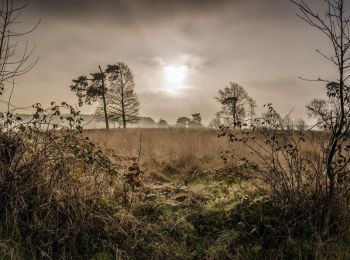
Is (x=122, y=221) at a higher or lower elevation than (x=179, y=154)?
lower

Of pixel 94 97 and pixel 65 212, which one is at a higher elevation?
pixel 94 97

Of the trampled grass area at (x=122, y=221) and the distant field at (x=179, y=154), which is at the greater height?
the distant field at (x=179, y=154)

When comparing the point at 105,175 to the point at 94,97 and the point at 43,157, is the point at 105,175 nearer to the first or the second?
the point at 43,157

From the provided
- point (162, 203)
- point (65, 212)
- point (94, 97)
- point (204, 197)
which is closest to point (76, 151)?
point (65, 212)

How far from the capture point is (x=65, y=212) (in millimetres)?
4703

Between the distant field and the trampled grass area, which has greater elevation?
the distant field

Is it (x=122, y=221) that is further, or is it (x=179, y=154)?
(x=179, y=154)

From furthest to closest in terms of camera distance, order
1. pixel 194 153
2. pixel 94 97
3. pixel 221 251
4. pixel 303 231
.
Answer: pixel 94 97, pixel 194 153, pixel 303 231, pixel 221 251

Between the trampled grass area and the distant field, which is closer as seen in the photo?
the trampled grass area

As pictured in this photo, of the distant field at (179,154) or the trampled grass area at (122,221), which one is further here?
the distant field at (179,154)

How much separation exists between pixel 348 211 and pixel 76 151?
373 centimetres

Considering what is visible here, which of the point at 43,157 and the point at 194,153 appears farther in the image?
the point at 194,153

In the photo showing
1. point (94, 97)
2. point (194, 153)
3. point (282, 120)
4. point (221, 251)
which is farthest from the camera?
point (94, 97)

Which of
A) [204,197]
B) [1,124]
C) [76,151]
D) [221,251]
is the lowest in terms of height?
[221,251]
